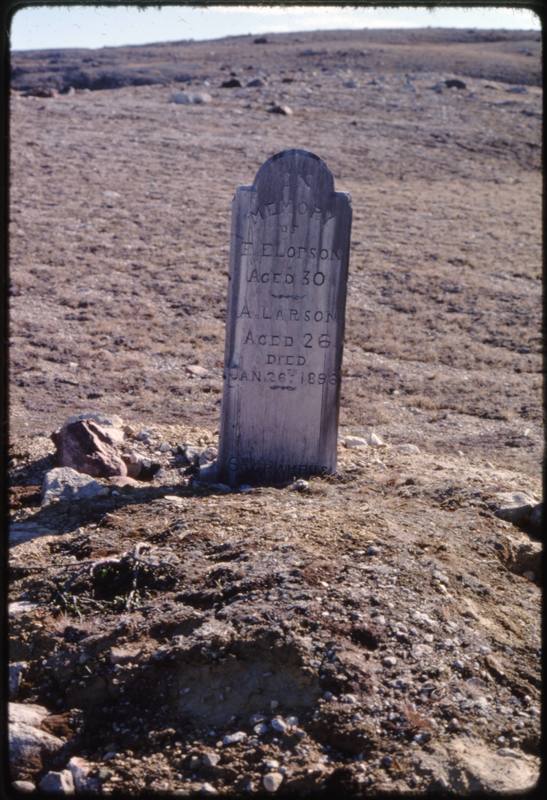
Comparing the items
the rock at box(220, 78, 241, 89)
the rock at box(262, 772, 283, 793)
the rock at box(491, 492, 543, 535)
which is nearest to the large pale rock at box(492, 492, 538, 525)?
the rock at box(491, 492, 543, 535)

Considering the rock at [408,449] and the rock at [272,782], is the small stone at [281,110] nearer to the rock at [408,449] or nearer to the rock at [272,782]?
the rock at [408,449]

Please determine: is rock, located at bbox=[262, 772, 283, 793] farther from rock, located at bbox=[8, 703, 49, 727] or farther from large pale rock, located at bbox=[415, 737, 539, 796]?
rock, located at bbox=[8, 703, 49, 727]

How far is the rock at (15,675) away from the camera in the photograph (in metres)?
3.12

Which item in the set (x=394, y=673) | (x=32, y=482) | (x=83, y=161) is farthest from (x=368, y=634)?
(x=83, y=161)

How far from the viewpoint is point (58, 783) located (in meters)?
2.69

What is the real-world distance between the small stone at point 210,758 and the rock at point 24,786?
1.67 feet

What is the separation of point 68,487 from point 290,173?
197 cm

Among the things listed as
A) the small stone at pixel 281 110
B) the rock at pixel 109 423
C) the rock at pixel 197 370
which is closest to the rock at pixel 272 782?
the rock at pixel 109 423

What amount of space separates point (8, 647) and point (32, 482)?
1.73m

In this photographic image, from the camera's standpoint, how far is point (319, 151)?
56.1ft

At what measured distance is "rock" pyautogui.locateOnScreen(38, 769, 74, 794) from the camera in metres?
2.69

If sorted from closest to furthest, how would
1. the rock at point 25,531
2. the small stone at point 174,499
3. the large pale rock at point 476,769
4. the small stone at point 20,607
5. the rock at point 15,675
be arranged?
the large pale rock at point 476,769 → the rock at point 15,675 → the small stone at point 20,607 → the rock at point 25,531 → the small stone at point 174,499

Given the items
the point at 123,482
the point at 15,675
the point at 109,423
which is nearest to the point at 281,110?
the point at 109,423

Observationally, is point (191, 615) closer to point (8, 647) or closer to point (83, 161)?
point (8, 647)
